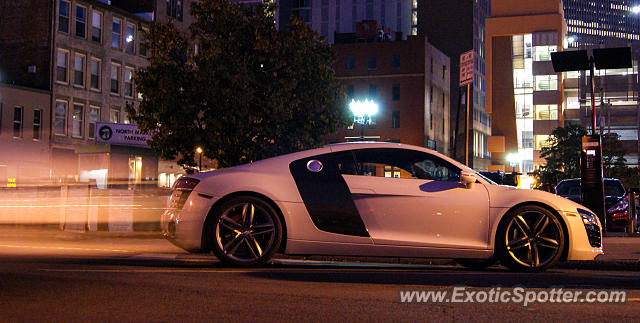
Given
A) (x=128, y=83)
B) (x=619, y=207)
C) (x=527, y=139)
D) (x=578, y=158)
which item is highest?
(x=527, y=139)

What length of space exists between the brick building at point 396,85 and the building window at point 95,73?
4198cm

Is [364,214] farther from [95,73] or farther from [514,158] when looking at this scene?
[514,158]

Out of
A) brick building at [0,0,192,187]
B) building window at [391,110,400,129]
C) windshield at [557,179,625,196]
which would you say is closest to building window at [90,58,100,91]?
brick building at [0,0,192,187]

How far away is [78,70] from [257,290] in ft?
163

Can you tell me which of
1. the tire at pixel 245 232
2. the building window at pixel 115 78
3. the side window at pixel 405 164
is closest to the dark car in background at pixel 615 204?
the side window at pixel 405 164

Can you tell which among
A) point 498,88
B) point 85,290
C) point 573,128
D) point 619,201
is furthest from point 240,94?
point 498,88

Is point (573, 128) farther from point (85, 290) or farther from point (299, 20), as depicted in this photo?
point (85, 290)

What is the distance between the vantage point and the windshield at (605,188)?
22234 millimetres

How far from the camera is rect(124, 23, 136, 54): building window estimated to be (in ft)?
188

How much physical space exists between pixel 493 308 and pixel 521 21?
4714 inches

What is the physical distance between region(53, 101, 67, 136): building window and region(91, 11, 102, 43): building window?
5348mm

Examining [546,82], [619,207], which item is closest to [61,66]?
[619,207]

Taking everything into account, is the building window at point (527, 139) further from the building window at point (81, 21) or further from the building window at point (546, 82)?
the building window at point (81, 21)

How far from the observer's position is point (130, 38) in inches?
2272
